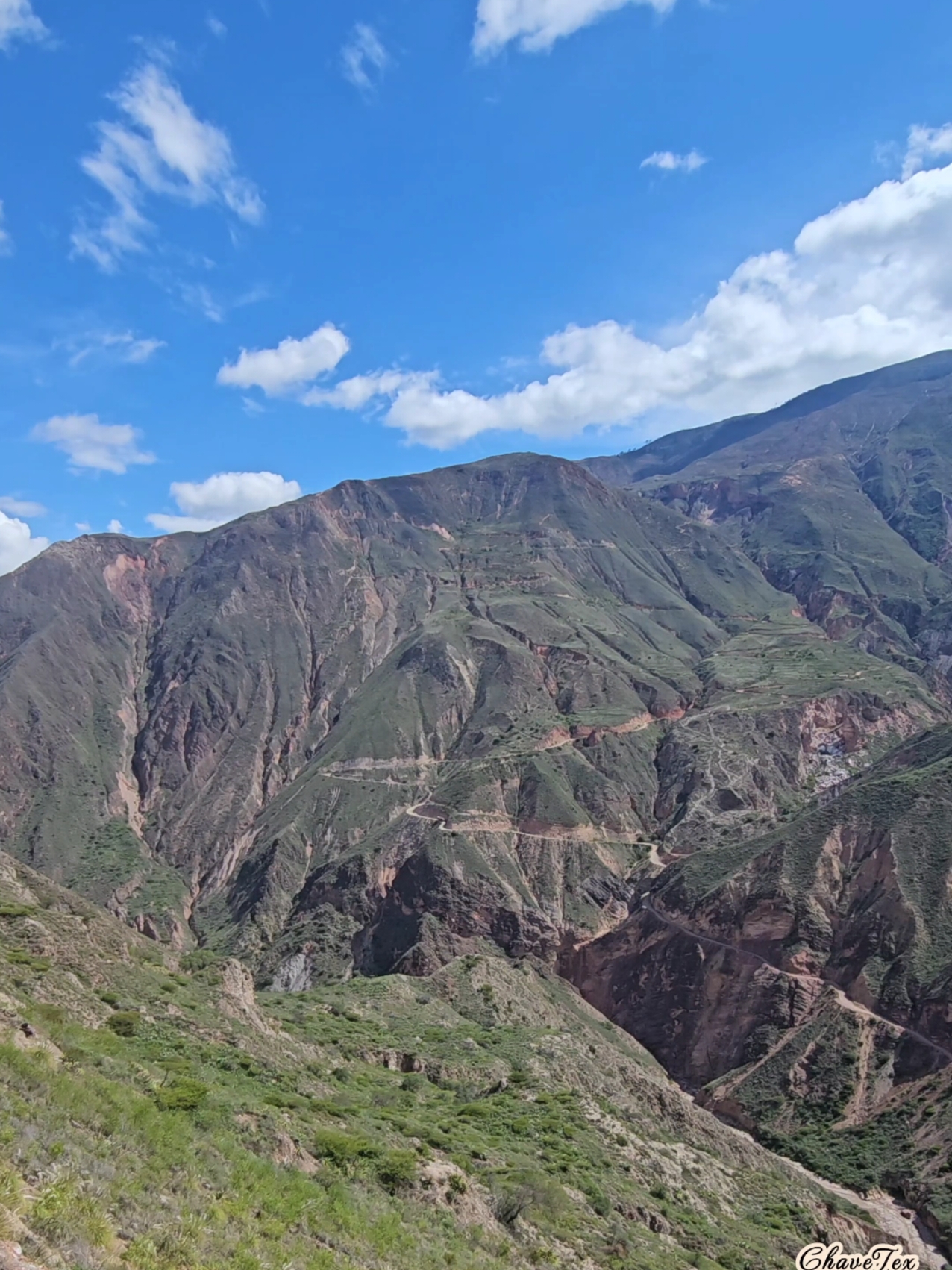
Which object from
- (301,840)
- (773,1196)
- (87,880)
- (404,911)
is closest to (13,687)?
(87,880)

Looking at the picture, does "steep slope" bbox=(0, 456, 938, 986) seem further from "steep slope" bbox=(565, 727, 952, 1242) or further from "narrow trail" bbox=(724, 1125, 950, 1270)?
"narrow trail" bbox=(724, 1125, 950, 1270)

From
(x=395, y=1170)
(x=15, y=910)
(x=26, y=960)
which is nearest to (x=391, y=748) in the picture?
(x=15, y=910)

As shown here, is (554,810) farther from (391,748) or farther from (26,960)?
(26,960)

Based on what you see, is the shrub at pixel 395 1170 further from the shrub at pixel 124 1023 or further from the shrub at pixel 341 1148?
the shrub at pixel 124 1023

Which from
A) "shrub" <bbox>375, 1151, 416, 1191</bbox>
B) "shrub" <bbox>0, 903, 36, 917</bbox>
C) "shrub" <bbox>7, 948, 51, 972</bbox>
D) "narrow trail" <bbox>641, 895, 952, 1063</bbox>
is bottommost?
"narrow trail" <bbox>641, 895, 952, 1063</bbox>

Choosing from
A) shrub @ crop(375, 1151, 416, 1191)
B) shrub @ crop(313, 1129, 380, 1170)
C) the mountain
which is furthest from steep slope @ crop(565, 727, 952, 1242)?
shrub @ crop(313, 1129, 380, 1170)

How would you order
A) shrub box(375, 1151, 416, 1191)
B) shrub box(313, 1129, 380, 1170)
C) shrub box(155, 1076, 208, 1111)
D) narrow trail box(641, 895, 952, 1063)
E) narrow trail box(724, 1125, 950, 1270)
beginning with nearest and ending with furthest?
1. shrub box(155, 1076, 208, 1111)
2. shrub box(313, 1129, 380, 1170)
3. shrub box(375, 1151, 416, 1191)
4. narrow trail box(724, 1125, 950, 1270)
5. narrow trail box(641, 895, 952, 1063)
